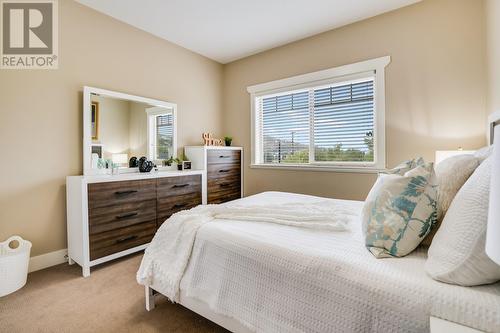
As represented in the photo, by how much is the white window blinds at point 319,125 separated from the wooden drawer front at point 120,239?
212 centimetres

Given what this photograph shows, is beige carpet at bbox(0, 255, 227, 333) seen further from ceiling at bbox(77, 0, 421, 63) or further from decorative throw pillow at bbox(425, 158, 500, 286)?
ceiling at bbox(77, 0, 421, 63)

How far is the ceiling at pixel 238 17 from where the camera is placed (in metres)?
2.57

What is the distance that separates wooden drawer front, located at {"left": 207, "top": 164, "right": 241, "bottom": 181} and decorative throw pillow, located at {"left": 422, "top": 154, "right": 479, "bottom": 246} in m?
2.83

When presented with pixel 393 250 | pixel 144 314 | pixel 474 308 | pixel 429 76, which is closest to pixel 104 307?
pixel 144 314

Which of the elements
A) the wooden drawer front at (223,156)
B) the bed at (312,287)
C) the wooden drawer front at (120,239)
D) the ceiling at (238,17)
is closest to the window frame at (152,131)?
the wooden drawer front at (223,156)

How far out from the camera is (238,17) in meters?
2.83

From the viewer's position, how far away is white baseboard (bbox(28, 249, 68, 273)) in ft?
7.47

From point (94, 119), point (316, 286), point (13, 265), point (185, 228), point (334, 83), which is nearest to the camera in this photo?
point (316, 286)

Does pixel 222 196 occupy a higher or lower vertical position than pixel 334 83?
lower

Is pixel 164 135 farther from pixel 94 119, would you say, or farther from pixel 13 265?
pixel 13 265

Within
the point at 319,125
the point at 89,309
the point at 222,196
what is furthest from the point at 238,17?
the point at 89,309

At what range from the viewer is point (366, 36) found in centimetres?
287

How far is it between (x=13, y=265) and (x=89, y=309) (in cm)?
82

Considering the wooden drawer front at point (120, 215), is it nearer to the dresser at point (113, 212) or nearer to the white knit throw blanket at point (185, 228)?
the dresser at point (113, 212)
